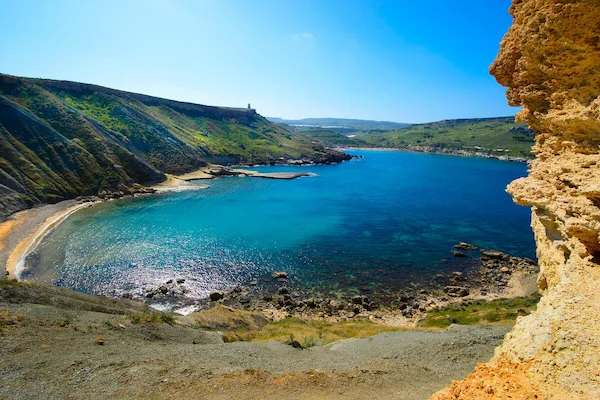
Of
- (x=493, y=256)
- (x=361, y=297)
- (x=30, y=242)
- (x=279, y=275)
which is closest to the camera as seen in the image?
(x=361, y=297)

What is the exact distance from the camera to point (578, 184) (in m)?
11.4

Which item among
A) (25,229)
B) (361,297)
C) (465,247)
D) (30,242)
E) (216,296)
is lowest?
(216,296)

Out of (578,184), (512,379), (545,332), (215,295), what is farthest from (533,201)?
(215,295)

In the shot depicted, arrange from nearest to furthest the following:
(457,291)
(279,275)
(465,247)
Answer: (457,291) → (279,275) → (465,247)

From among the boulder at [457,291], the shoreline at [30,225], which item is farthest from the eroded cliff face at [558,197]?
the shoreline at [30,225]

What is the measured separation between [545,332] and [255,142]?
630 feet

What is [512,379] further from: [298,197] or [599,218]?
[298,197]

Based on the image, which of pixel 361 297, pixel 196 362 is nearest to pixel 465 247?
pixel 361 297

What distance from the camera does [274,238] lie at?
62.5m

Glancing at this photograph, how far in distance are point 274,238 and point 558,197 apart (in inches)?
2086

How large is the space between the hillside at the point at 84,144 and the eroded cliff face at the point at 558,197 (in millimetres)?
81366

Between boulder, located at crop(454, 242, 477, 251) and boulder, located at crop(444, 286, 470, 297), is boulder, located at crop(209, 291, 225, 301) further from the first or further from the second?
boulder, located at crop(454, 242, 477, 251)

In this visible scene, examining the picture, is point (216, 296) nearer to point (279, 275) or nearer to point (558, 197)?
point (279, 275)

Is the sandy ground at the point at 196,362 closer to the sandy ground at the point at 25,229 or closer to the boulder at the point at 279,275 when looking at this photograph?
the boulder at the point at 279,275
